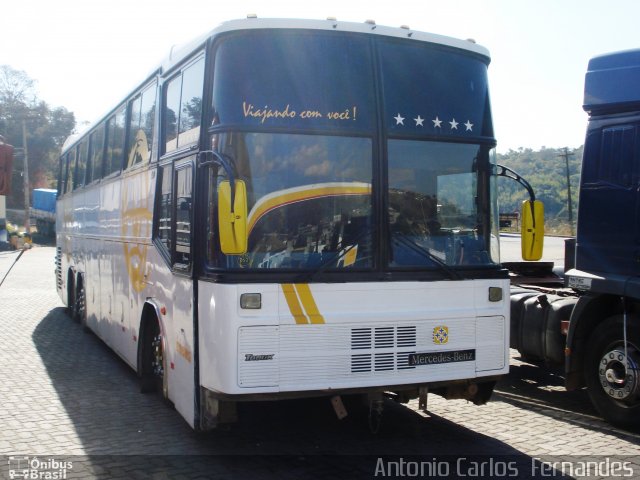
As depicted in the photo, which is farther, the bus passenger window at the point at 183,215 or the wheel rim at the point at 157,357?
the wheel rim at the point at 157,357

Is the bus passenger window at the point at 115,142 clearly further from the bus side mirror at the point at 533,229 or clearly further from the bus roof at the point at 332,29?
the bus side mirror at the point at 533,229

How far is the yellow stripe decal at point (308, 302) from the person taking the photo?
5.79 metres

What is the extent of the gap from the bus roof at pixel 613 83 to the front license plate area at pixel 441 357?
10.2 feet

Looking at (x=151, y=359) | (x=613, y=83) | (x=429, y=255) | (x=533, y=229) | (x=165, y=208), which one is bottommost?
(x=151, y=359)

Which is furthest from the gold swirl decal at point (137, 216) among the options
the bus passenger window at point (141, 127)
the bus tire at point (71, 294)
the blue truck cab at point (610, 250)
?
the bus tire at point (71, 294)

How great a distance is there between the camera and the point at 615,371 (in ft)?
24.4

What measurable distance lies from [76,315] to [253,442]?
8.64 metres

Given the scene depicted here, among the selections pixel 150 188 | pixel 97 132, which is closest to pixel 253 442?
pixel 150 188

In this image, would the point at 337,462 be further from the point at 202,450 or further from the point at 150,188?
the point at 150,188

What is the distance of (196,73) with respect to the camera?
21.1ft

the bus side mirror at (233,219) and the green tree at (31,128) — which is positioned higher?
the green tree at (31,128)

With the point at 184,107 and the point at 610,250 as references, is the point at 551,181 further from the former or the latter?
the point at 184,107

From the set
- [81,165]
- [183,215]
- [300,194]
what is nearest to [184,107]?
[183,215]

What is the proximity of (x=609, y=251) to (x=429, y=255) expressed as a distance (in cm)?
238
